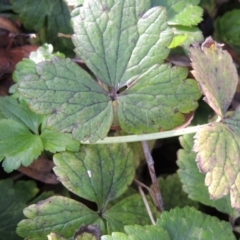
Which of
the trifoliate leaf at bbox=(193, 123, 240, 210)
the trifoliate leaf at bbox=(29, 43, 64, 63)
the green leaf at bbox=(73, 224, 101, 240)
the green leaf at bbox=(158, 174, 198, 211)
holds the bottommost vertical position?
the green leaf at bbox=(158, 174, 198, 211)

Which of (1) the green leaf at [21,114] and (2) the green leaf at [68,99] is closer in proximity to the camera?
(2) the green leaf at [68,99]

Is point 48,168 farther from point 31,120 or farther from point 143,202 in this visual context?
point 143,202

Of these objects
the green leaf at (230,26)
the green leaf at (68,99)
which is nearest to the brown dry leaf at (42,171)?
the green leaf at (68,99)

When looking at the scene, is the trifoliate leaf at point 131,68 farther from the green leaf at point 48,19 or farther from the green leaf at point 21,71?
the green leaf at point 48,19

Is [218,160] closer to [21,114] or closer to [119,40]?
[119,40]

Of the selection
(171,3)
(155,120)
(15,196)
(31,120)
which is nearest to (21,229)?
(15,196)

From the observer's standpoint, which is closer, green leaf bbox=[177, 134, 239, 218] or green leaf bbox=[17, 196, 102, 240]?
green leaf bbox=[17, 196, 102, 240]

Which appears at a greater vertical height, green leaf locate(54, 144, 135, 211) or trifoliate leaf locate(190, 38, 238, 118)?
trifoliate leaf locate(190, 38, 238, 118)

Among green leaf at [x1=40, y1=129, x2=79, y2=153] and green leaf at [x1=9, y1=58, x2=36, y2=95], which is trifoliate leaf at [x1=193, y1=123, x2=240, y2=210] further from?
green leaf at [x1=9, y1=58, x2=36, y2=95]

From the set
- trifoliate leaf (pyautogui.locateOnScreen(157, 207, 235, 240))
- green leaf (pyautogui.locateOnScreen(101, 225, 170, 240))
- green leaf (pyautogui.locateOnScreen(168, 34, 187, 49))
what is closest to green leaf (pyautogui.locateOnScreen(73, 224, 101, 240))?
green leaf (pyautogui.locateOnScreen(101, 225, 170, 240))
